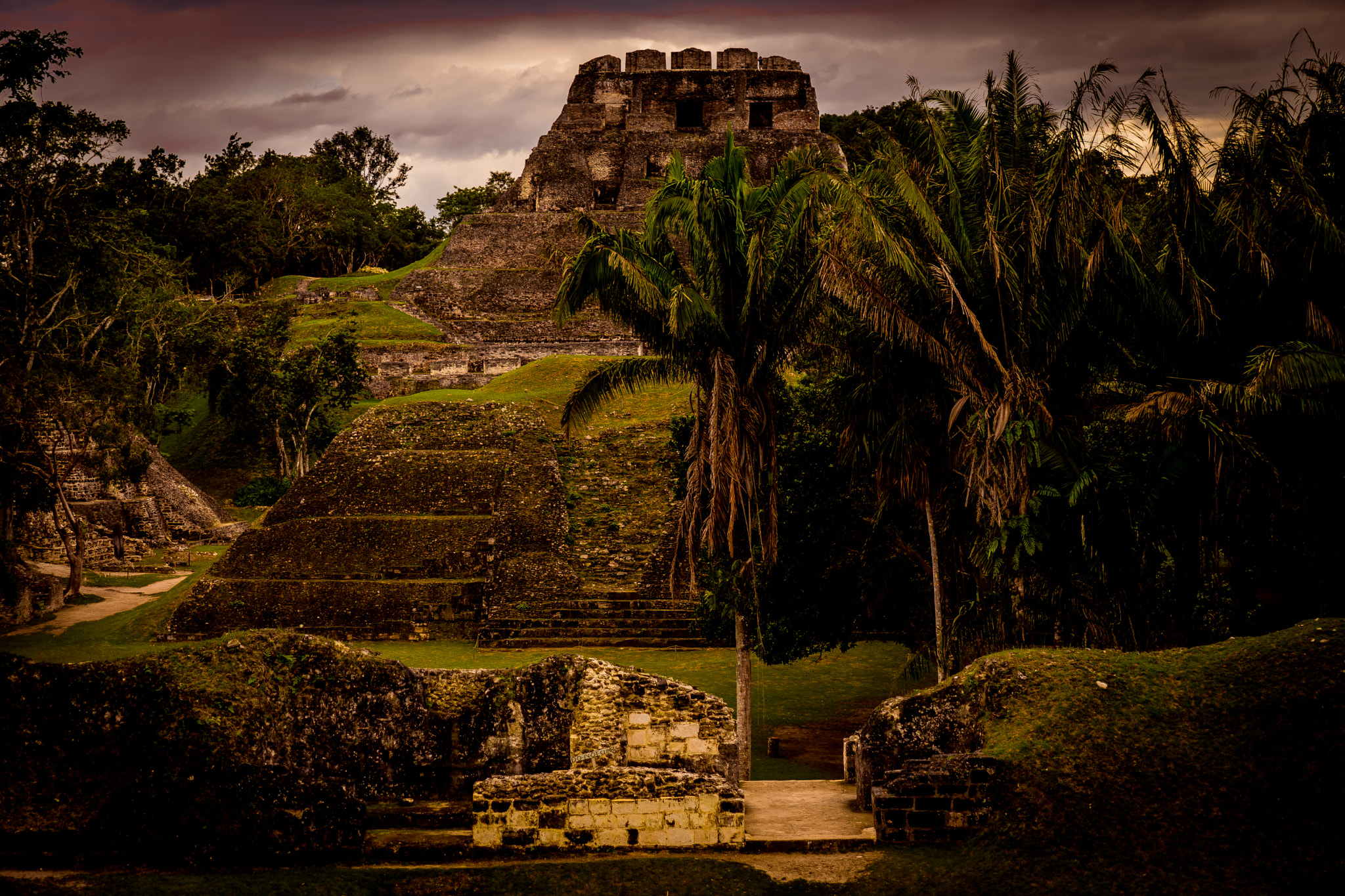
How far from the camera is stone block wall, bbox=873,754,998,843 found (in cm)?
708

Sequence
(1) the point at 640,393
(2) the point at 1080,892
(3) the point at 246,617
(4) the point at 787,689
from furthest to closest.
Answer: (1) the point at 640,393 → (3) the point at 246,617 → (4) the point at 787,689 → (2) the point at 1080,892

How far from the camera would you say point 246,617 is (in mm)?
18469

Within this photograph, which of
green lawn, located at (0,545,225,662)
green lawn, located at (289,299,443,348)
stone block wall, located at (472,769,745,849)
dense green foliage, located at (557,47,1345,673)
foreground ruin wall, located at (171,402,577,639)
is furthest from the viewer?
green lawn, located at (289,299,443,348)

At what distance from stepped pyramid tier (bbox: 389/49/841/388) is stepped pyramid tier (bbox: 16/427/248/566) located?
445 inches

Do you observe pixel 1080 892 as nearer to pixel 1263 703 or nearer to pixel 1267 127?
pixel 1263 703

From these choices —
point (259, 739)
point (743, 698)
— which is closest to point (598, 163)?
point (743, 698)

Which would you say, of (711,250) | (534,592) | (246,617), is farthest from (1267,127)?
(246,617)

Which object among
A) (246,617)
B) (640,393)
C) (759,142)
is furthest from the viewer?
(759,142)

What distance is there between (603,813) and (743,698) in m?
3.47

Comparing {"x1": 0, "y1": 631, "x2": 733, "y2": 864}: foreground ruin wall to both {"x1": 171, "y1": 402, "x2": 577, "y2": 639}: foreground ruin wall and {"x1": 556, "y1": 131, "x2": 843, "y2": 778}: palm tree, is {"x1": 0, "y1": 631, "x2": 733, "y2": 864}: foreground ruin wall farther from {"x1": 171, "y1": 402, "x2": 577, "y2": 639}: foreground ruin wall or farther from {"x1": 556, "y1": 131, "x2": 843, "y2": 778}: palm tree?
{"x1": 171, "y1": 402, "x2": 577, "y2": 639}: foreground ruin wall

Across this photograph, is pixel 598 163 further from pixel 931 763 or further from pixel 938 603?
pixel 931 763

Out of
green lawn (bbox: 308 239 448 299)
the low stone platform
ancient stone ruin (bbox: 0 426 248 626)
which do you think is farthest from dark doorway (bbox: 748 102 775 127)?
the low stone platform

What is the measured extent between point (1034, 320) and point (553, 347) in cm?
2706

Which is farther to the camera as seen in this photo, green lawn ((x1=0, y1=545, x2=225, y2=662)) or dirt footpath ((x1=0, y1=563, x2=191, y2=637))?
dirt footpath ((x1=0, y1=563, x2=191, y2=637))
